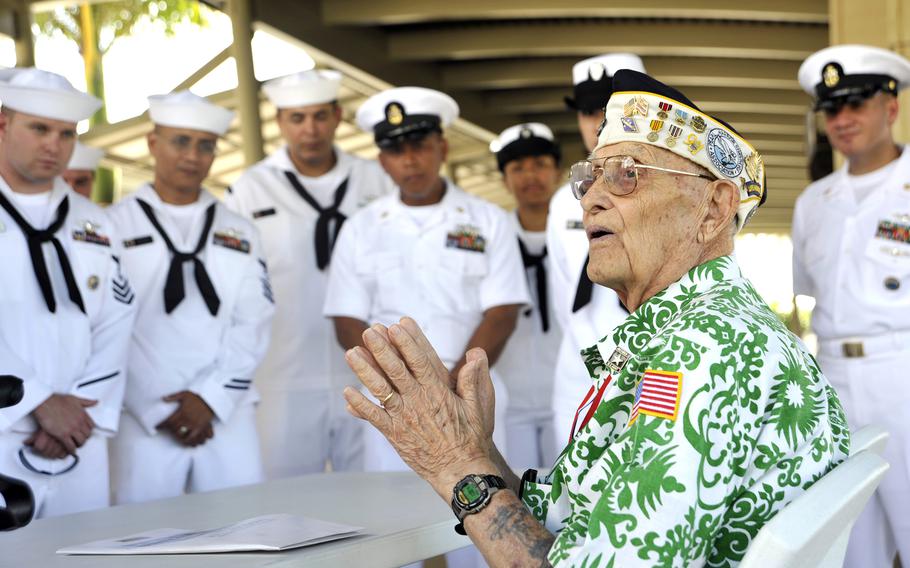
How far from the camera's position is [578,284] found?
4184 millimetres

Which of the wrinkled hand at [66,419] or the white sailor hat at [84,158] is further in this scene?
the white sailor hat at [84,158]

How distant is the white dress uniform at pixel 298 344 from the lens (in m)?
4.81

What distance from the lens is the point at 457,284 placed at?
4.43 m

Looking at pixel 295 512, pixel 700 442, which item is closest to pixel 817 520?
pixel 700 442

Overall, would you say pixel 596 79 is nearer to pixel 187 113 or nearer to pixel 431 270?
pixel 431 270

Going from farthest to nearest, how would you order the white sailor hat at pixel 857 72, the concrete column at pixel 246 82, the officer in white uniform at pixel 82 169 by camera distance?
1. the concrete column at pixel 246 82
2. the officer in white uniform at pixel 82 169
3. the white sailor hat at pixel 857 72

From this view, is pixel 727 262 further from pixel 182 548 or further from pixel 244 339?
pixel 244 339

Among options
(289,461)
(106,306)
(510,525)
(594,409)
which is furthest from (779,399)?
(289,461)

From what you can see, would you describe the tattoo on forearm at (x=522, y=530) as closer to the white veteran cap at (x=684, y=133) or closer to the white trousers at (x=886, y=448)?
the white veteran cap at (x=684, y=133)

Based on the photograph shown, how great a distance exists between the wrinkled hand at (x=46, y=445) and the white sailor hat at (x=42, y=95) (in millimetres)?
1078

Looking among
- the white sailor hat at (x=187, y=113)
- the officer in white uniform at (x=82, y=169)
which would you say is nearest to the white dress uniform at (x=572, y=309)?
the white sailor hat at (x=187, y=113)

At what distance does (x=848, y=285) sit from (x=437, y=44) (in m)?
6.77

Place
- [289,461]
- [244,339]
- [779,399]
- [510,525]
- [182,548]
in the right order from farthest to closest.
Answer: [289,461], [244,339], [182,548], [510,525], [779,399]

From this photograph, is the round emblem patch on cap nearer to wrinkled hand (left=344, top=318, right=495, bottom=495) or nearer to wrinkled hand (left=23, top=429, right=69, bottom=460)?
wrinkled hand (left=344, top=318, right=495, bottom=495)
